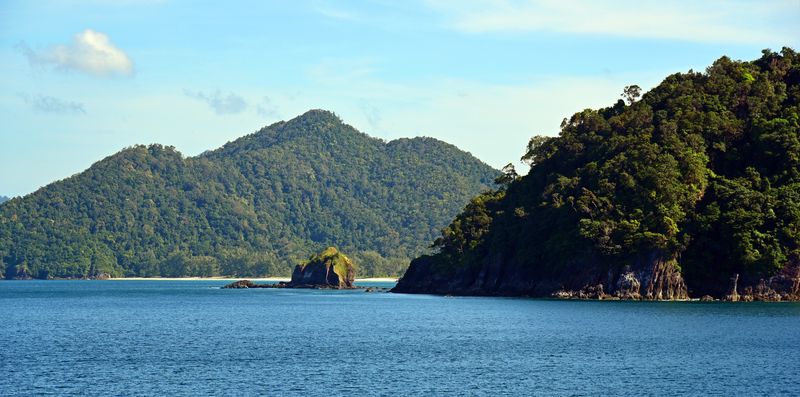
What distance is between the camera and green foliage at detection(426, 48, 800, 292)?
405 feet

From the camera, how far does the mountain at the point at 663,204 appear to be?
402 ft

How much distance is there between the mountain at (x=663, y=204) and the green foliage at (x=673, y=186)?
0.20 metres

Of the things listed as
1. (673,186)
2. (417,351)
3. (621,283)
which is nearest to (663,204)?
(673,186)

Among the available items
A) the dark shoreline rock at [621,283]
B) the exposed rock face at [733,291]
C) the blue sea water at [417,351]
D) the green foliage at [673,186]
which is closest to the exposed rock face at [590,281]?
the dark shoreline rock at [621,283]

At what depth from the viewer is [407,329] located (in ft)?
295

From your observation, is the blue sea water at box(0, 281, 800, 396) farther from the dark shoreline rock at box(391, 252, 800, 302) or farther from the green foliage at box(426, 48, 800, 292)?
the green foliage at box(426, 48, 800, 292)

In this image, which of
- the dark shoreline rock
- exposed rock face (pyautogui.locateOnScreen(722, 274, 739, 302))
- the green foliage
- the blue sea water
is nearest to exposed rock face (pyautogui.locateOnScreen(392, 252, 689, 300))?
the dark shoreline rock

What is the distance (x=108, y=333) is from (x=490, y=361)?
38.2m

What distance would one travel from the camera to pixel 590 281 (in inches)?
5133

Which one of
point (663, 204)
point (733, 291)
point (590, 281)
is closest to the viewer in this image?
point (733, 291)

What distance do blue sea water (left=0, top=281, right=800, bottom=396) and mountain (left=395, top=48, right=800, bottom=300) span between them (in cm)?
970

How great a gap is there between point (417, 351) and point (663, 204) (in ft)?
213

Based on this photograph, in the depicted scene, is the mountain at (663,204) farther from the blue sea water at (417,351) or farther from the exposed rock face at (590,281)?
the blue sea water at (417,351)

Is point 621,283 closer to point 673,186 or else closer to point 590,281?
point 590,281
